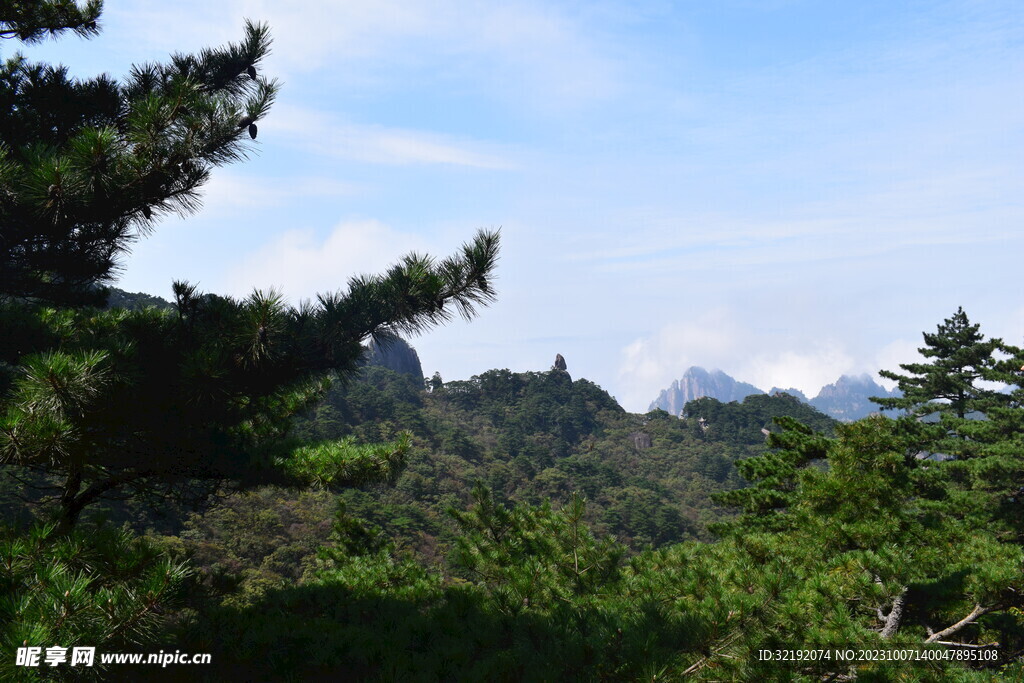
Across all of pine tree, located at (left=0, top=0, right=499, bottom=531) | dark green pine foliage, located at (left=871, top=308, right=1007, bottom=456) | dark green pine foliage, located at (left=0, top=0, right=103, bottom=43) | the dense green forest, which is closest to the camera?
the dense green forest

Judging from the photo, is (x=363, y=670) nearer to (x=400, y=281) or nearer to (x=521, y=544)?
(x=400, y=281)

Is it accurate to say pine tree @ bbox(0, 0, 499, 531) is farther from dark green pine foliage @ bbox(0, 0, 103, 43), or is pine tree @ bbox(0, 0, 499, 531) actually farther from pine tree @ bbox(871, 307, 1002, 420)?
pine tree @ bbox(871, 307, 1002, 420)

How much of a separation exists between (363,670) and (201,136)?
3805mm

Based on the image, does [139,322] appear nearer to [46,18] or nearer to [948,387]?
[46,18]

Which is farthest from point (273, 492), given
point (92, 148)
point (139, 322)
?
point (92, 148)

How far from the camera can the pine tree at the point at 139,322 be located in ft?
11.6

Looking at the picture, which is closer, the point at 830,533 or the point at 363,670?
the point at 363,670

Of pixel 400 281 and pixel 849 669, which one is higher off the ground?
pixel 400 281

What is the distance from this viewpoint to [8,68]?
515cm

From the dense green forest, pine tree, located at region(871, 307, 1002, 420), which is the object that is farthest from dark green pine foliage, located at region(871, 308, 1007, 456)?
the dense green forest

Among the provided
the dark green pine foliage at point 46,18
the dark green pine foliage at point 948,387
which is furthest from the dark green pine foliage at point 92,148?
the dark green pine foliage at point 948,387

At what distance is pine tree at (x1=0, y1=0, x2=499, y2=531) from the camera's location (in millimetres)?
3529

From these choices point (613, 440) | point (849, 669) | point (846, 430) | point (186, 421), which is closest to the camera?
point (849, 669)

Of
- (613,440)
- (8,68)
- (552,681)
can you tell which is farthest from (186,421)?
(613,440)
